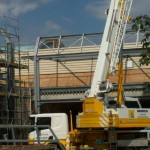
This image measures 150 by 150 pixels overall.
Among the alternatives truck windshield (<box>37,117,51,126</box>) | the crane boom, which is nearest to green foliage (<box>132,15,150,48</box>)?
the crane boom

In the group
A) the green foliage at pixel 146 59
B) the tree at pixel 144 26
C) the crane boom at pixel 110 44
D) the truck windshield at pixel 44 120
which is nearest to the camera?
the crane boom at pixel 110 44

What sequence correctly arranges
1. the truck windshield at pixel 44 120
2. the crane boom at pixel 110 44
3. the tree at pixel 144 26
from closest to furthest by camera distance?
the crane boom at pixel 110 44
the tree at pixel 144 26
the truck windshield at pixel 44 120

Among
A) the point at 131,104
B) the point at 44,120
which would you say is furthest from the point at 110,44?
the point at 44,120

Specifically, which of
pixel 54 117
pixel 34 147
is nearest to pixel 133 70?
pixel 54 117

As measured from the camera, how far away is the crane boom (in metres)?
22.1

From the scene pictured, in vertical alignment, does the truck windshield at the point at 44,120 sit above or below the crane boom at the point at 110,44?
below

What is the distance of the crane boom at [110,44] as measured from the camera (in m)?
22.1

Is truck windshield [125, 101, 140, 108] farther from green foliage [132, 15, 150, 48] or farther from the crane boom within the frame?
green foliage [132, 15, 150, 48]

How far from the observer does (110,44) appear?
23.1 meters

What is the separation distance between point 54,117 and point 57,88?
36.8 feet

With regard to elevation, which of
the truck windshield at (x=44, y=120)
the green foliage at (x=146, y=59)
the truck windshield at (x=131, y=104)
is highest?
the green foliage at (x=146, y=59)

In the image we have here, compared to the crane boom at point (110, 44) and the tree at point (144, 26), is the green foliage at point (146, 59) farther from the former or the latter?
the crane boom at point (110, 44)

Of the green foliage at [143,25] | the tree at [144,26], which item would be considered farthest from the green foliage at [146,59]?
the green foliage at [143,25]

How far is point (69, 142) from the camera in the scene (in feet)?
73.9
